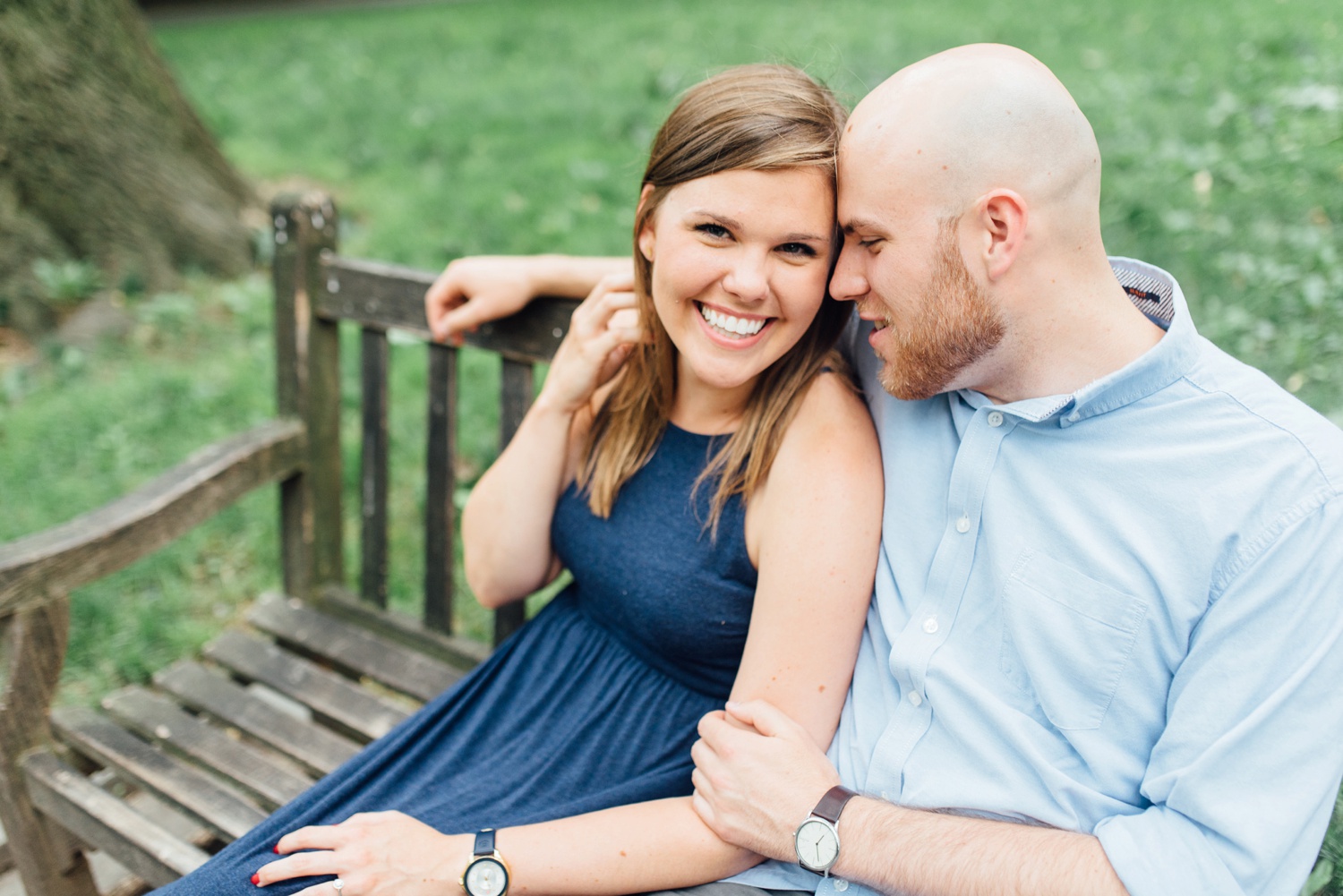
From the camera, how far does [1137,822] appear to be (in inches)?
63.7

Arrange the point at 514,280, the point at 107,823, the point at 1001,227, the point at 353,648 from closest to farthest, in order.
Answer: the point at 1001,227, the point at 107,823, the point at 514,280, the point at 353,648

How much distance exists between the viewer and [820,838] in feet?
5.79

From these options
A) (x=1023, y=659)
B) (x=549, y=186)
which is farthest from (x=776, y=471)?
(x=549, y=186)

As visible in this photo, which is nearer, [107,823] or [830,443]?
[830,443]

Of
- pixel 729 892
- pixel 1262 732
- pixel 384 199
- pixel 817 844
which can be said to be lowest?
pixel 729 892

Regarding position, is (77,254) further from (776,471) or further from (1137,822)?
(1137,822)

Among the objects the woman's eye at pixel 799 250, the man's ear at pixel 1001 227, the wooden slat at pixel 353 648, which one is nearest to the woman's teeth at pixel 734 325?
the woman's eye at pixel 799 250

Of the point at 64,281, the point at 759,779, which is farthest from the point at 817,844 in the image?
the point at 64,281

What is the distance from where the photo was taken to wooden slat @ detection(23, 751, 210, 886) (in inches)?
90.0

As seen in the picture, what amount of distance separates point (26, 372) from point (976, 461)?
14.7 feet

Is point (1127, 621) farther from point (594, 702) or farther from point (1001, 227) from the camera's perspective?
point (594, 702)

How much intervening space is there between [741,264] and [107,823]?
1.87m

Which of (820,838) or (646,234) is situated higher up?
(646,234)

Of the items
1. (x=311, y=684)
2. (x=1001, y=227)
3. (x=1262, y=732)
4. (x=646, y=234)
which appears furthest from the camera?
(x=311, y=684)
